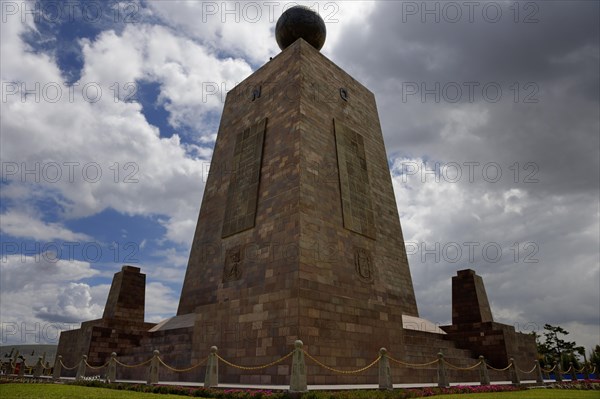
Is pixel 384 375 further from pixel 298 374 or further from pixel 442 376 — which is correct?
pixel 442 376

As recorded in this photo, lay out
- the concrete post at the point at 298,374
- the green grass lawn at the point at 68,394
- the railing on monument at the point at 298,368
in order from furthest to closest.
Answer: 1. the railing on monument at the point at 298,368
2. the concrete post at the point at 298,374
3. the green grass lawn at the point at 68,394

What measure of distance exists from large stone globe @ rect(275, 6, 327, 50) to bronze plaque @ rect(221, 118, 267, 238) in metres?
5.10

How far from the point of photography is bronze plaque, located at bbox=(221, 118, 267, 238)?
15656mm

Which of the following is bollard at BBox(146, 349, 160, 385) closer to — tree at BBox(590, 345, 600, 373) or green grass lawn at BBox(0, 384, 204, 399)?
green grass lawn at BBox(0, 384, 204, 399)

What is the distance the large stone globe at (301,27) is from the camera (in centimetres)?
1958

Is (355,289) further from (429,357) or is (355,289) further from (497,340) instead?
(497,340)

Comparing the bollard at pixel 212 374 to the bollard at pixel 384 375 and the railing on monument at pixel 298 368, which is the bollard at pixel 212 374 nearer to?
the railing on monument at pixel 298 368

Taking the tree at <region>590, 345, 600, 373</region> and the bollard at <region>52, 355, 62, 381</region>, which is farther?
the tree at <region>590, 345, 600, 373</region>

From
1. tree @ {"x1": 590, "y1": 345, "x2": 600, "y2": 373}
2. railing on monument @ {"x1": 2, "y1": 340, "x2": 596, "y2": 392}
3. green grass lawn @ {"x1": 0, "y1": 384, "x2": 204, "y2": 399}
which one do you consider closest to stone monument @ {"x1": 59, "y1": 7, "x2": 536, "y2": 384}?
railing on monument @ {"x1": 2, "y1": 340, "x2": 596, "y2": 392}

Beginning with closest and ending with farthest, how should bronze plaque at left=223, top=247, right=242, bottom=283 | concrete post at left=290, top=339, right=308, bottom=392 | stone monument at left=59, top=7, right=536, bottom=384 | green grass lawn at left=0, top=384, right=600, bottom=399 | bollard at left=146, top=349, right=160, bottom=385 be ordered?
green grass lawn at left=0, top=384, right=600, bottom=399, concrete post at left=290, top=339, right=308, bottom=392, bollard at left=146, top=349, right=160, bottom=385, stone monument at left=59, top=7, right=536, bottom=384, bronze plaque at left=223, top=247, right=242, bottom=283

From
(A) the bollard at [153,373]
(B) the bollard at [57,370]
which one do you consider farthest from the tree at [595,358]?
(B) the bollard at [57,370]

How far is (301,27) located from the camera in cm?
1953

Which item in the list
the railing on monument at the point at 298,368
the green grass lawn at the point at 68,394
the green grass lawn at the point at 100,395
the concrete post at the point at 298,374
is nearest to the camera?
the green grass lawn at the point at 68,394

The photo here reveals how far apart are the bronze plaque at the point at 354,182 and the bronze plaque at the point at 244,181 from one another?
3257mm
